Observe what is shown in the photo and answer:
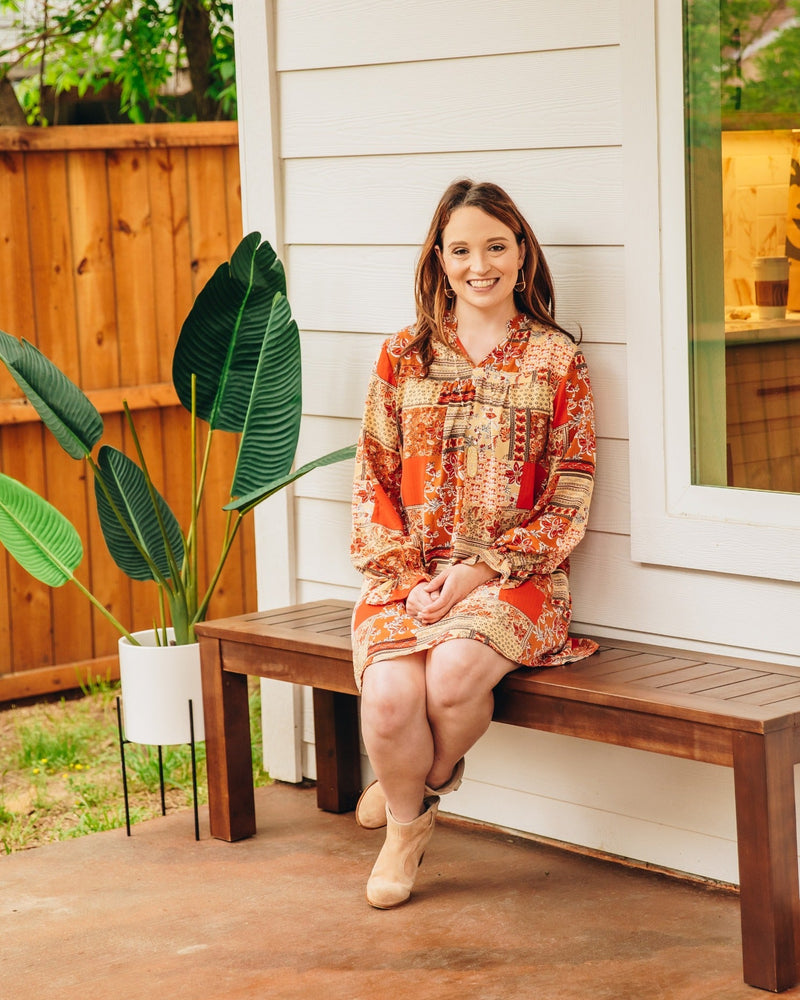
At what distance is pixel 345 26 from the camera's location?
3406 millimetres

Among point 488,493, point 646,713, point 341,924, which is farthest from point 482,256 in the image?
point 341,924

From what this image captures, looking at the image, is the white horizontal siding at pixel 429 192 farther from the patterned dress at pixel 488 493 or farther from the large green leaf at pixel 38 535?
the large green leaf at pixel 38 535

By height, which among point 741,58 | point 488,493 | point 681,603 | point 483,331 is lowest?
point 681,603

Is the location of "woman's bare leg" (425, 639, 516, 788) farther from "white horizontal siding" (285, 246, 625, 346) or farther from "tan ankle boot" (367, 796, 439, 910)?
"white horizontal siding" (285, 246, 625, 346)

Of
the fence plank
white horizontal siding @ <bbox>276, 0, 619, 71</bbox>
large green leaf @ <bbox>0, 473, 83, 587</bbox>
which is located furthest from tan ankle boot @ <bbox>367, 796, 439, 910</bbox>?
the fence plank

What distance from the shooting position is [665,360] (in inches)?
115

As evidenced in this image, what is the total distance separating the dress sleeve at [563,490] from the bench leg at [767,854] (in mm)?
638

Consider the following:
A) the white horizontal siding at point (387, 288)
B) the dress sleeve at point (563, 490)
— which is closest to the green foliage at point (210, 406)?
the white horizontal siding at point (387, 288)

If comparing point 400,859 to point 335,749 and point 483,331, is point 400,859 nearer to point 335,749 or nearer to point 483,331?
point 335,749

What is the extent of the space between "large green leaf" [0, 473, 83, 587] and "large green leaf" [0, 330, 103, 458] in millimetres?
160

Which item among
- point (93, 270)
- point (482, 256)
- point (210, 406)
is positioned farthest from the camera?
point (93, 270)

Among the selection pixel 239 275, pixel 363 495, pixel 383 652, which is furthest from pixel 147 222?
pixel 383 652

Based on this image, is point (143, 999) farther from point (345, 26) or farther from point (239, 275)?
point (345, 26)

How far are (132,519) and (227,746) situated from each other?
0.60m
